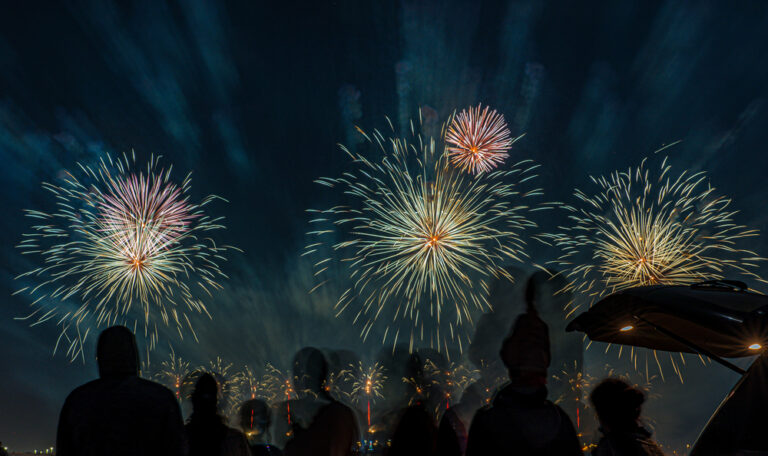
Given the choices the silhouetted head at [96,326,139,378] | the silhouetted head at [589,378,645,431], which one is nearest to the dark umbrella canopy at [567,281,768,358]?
the silhouetted head at [589,378,645,431]

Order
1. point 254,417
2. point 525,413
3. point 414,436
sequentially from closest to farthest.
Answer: point 525,413 < point 414,436 < point 254,417

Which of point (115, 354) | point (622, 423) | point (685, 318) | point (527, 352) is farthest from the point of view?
point (685, 318)

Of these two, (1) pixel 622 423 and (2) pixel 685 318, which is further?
(2) pixel 685 318

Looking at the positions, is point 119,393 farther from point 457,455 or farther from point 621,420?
point 621,420

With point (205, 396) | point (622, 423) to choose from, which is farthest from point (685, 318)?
point (205, 396)

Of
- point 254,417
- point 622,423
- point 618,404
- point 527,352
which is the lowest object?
point 622,423

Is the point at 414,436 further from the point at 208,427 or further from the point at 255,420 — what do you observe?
the point at 255,420
